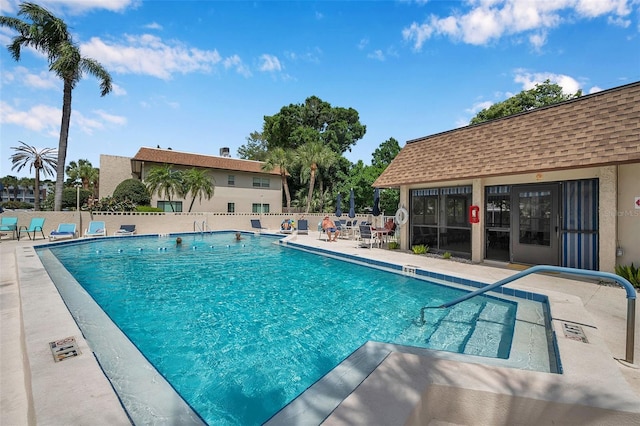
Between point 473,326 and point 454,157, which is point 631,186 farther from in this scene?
point 473,326

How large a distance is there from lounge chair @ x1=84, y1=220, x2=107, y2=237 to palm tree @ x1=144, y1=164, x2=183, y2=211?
659cm

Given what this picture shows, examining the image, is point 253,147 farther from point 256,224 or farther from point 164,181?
point 256,224

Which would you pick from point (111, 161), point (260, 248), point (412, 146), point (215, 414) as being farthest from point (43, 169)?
point (215, 414)

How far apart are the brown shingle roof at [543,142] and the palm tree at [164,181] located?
19067 mm

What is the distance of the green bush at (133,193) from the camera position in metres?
22.4

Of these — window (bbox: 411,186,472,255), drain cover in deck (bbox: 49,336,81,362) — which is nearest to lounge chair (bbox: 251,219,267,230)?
window (bbox: 411,186,472,255)

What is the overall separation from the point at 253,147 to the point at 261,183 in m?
21.6

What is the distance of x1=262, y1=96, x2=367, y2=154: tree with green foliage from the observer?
35272mm

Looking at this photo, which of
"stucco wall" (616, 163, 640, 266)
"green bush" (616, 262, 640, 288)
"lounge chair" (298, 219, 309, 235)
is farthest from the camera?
"lounge chair" (298, 219, 309, 235)

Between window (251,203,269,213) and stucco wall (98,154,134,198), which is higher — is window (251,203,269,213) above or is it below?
below

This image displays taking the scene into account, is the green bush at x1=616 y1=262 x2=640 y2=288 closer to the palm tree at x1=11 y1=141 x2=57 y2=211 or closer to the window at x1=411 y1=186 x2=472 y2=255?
the window at x1=411 y1=186 x2=472 y2=255

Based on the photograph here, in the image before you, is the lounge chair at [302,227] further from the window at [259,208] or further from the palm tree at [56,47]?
the palm tree at [56,47]

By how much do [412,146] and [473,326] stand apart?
9.45m

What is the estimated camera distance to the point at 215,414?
2.94 meters
